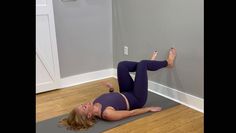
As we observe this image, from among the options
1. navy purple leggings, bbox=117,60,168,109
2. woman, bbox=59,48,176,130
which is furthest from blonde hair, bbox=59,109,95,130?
navy purple leggings, bbox=117,60,168,109

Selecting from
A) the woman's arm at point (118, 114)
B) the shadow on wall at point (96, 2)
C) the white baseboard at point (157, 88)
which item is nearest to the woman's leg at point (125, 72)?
the woman's arm at point (118, 114)

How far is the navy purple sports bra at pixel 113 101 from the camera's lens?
261 cm

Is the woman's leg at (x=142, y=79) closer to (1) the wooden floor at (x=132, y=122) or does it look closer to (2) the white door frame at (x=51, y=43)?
(1) the wooden floor at (x=132, y=122)

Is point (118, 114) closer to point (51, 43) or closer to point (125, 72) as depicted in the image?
point (125, 72)

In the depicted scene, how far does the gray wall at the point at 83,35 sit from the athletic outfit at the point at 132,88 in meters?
0.99

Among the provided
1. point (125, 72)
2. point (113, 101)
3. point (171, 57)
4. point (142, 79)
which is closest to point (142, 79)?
point (142, 79)

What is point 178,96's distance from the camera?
3010 mm

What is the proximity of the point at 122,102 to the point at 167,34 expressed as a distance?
0.93 m

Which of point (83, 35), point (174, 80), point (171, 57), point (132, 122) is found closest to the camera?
point (132, 122)

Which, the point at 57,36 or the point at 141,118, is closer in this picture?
the point at 141,118
